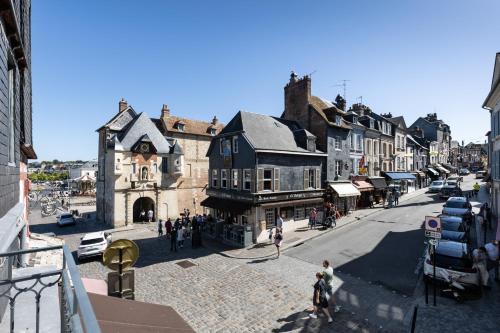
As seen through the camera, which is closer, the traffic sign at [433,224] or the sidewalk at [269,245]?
the traffic sign at [433,224]

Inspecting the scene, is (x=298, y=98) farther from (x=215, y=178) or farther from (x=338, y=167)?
(x=215, y=178)

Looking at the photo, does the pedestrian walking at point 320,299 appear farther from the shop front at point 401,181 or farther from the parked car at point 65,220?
the shop front at point 401,181

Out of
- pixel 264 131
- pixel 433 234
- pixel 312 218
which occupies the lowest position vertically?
pixel 312 218

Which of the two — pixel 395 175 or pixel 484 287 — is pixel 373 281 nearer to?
pixel 484 287

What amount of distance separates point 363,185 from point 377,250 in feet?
47.7

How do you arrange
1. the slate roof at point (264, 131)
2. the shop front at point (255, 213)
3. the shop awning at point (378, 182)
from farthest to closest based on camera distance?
1. the shop awning at point (378, 182)
2. the slate roof at point (264, 131)
3. the shop front at point (255, 213)

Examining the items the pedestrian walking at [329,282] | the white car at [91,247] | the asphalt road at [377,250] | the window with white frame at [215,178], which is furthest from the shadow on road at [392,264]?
the white car at [91,247]

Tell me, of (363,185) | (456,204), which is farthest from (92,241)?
(456,204)

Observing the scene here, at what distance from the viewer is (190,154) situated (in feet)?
113

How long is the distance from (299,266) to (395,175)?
91.4 feet

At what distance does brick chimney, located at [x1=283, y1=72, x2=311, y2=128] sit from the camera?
87.9ft

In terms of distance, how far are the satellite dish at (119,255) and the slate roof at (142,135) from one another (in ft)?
73.7

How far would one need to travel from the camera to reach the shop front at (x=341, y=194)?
24984 mm

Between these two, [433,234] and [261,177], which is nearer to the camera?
[433,234]
